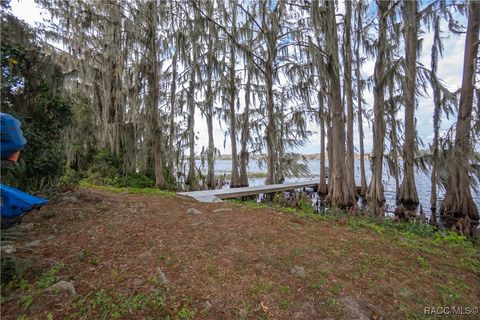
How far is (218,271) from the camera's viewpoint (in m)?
2.18

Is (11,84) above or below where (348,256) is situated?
above

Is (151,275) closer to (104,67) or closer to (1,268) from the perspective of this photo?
(1,268)

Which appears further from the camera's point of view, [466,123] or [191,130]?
[191,130]

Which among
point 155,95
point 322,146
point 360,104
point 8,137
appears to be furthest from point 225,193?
point 360,104

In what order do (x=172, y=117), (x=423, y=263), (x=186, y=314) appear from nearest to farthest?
(x=186, y=314) → (x=423, y=263) → (x=172, y=117)

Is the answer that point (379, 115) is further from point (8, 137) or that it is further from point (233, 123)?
point (8, 137)

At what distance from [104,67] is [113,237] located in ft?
29.4

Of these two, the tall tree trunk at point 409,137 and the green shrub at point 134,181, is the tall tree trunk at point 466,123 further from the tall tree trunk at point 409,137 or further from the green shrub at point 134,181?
the green shrub at point 134,181

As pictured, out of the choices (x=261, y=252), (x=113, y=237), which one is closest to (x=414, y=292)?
(x=261, y=252)

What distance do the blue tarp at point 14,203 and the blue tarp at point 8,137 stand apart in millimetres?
672

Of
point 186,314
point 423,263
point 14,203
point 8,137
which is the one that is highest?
point 8,137

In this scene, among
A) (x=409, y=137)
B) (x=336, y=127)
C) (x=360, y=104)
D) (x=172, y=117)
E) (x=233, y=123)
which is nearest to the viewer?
(x=336, y=127)

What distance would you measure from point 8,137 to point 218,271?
6.36 ft

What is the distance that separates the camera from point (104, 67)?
30.8ft
